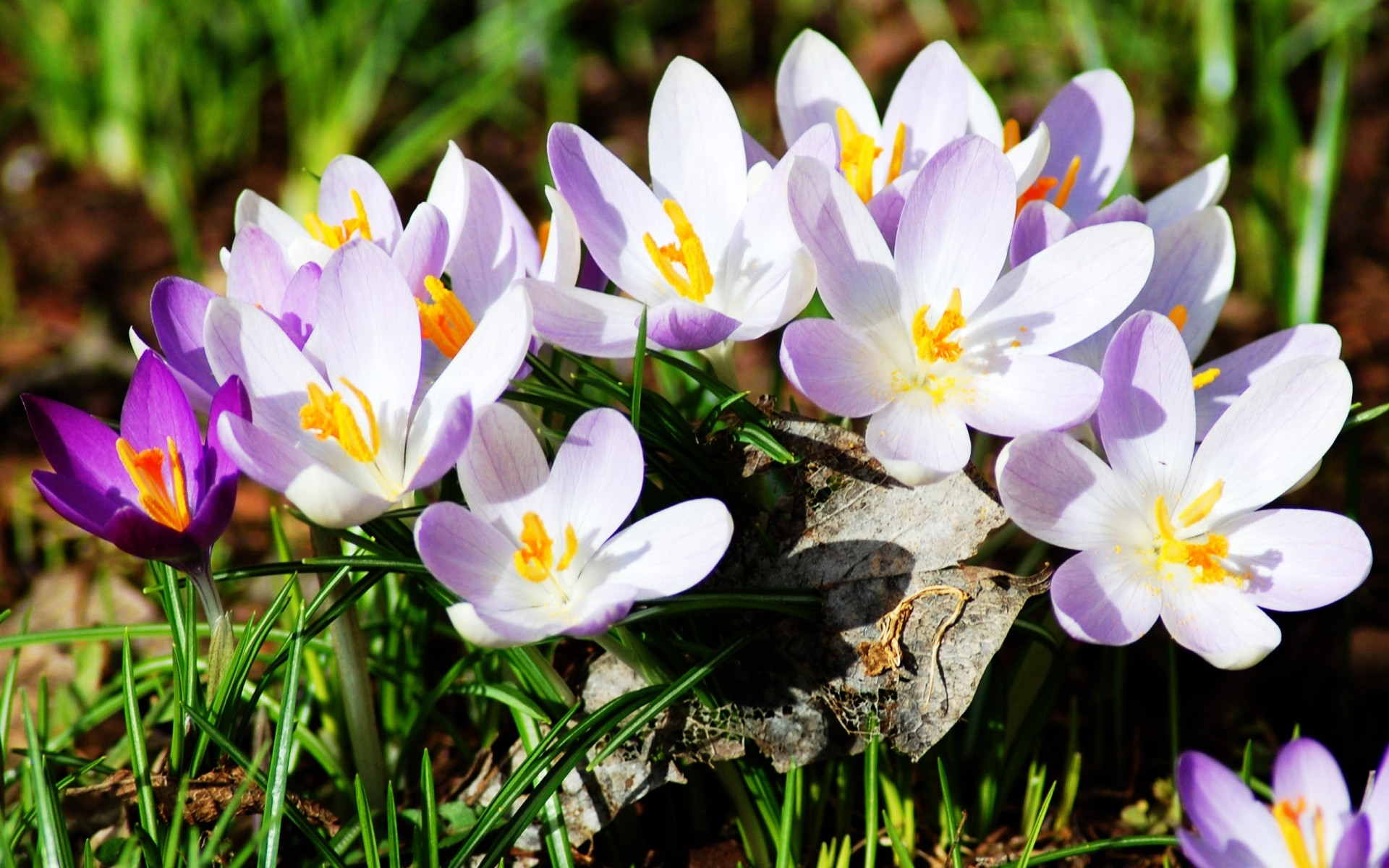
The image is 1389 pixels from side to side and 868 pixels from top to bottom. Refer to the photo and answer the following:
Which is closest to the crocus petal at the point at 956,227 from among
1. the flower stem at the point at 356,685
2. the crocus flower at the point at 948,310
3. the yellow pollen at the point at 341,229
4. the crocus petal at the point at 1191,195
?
the crocus flower at the point at 948,310

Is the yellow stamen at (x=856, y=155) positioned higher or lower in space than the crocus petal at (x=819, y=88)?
lower

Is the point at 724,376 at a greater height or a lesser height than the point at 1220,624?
greater

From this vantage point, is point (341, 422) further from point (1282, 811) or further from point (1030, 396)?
point (1282, 811)

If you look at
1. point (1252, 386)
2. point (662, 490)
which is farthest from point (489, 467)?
point (1252, 386)

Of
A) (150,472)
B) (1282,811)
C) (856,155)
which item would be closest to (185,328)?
(150,472)

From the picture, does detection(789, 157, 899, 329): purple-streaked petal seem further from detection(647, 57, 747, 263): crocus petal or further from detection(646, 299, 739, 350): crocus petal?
detection(647, 57, 747, 263): crocus petal

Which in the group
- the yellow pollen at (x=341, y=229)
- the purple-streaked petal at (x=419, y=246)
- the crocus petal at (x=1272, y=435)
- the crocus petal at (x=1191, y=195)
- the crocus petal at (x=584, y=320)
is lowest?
the crocus petal at (x=1272, y=435)

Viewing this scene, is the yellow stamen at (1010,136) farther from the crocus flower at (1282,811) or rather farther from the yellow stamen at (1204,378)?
the crocus flower at (1282,811)

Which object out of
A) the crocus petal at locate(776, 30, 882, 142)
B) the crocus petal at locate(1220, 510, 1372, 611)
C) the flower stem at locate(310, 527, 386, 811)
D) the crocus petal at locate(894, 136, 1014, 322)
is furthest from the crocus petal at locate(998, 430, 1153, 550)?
the flower stem at locate(310, 527, 386, 811)
